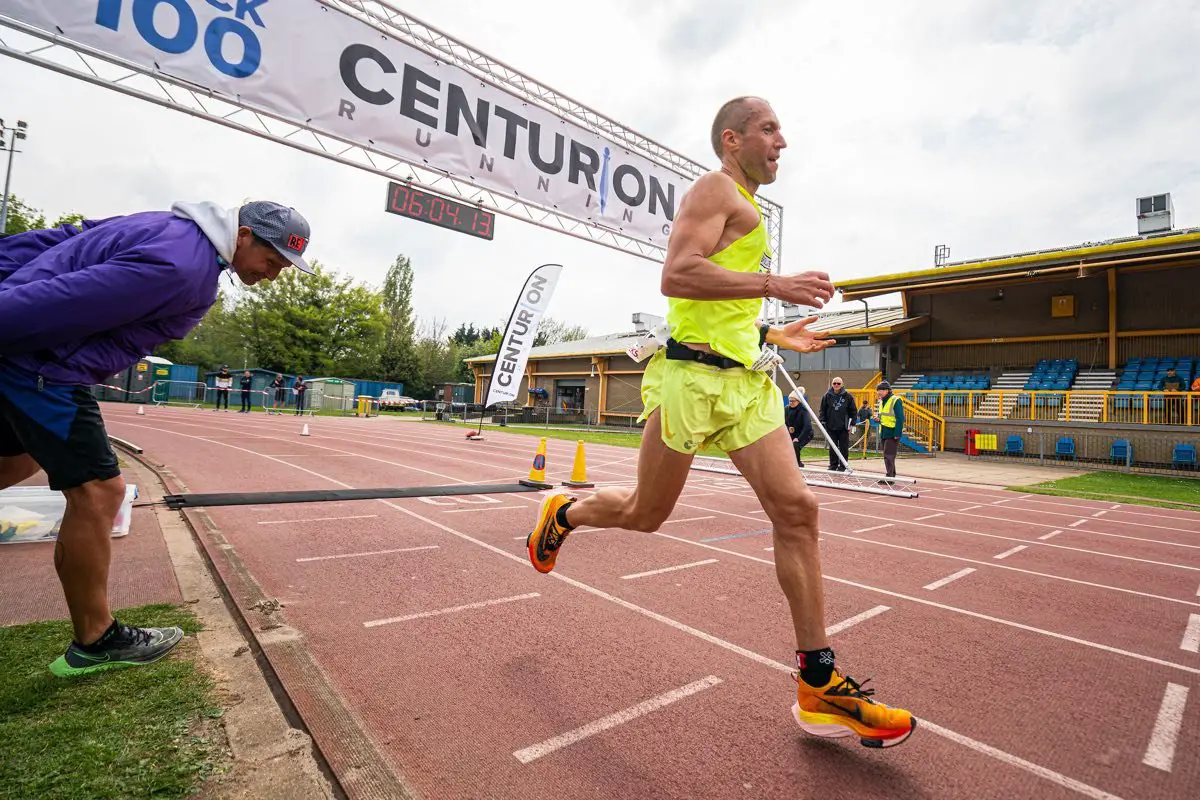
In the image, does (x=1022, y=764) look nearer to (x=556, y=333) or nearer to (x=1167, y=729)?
(x=1167, y=729)

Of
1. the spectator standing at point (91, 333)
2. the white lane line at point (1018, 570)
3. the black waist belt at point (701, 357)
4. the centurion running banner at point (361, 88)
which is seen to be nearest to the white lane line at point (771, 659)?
the black waist belt at point (701, 357)

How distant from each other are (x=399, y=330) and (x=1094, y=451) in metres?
52.8

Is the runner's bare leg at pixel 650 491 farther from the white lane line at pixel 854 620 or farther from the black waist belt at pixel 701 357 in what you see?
the white lane line at pixel 854 620

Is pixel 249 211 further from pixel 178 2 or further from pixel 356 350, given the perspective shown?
pixel 356 350

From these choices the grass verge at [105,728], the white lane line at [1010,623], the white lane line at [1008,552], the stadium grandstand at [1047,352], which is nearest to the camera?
the grass verge at [105,728]

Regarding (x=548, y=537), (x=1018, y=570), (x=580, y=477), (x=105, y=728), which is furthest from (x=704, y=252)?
(x=580, y=477)

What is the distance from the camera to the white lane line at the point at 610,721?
5.92ft

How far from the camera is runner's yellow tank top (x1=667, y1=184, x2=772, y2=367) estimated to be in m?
2.34

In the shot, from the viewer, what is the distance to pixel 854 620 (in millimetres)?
3168

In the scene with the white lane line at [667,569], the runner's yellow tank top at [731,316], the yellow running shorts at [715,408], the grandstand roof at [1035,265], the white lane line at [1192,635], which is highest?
the grandstand roof at [1035,265]

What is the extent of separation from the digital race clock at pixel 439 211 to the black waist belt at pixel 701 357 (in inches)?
289

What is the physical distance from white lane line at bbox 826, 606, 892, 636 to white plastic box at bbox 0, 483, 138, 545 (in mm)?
4293

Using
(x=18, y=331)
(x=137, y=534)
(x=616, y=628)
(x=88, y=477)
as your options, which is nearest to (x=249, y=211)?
(x=18, y=331)

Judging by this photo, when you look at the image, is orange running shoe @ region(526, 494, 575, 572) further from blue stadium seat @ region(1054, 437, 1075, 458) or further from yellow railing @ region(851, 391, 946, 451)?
blue stadium seat @ region(1054, 437, 1075, 458)
